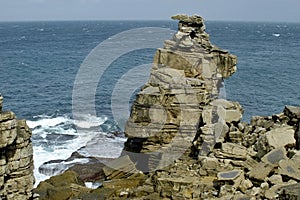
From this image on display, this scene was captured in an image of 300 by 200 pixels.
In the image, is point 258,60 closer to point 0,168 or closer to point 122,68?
point 122,68

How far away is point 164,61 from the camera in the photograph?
34.2 metres

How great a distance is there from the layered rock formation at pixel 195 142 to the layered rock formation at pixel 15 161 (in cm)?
606

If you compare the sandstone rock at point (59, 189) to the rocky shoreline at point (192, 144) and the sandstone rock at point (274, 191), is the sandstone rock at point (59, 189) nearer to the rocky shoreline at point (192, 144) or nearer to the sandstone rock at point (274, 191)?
the rocky shoreline at point (192, 144)

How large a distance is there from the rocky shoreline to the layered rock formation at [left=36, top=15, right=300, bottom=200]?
0.05 m

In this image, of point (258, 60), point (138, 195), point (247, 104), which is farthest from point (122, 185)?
point (258, 60)

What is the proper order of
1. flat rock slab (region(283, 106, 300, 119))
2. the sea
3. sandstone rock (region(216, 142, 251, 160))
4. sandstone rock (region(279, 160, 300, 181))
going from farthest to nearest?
the sea
flat rock slab (region(283, 106, 300, 119))
sandstone rock (region(216, 142, 251, 160))
sandstone rock (region(279, 160, 300, 181))

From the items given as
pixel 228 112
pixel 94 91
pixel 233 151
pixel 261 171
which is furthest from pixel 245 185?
pixel 94 91

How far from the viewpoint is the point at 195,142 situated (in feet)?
95.4

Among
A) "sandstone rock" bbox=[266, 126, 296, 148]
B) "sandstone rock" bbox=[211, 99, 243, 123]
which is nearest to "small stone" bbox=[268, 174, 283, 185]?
"sandstone rock" bbox=[266, 126, 296, 148]

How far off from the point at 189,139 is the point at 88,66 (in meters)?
62.3

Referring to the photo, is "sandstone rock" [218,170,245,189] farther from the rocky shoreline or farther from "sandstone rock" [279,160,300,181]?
"sandstone rock" [279,160,300,181]

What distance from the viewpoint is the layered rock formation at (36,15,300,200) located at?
21312 millimetres

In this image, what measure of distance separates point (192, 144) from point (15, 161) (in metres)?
12.6

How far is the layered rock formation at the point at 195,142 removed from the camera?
2131cm
